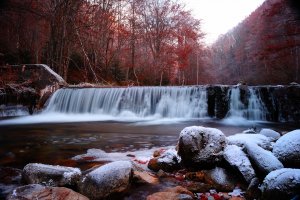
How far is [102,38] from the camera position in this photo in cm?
2306

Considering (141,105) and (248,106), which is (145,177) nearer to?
(248,106)

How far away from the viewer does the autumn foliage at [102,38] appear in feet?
60.2

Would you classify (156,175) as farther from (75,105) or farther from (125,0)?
(125,0)

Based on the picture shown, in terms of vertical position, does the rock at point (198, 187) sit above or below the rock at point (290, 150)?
below

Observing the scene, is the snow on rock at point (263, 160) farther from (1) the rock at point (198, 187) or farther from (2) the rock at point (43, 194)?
(2) the rock at point (43, 194)

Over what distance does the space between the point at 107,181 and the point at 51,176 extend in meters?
0.72

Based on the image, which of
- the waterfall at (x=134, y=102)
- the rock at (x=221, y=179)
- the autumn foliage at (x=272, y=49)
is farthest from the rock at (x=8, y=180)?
the waterfall at (x=134, y=102)

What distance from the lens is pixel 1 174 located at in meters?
4.11

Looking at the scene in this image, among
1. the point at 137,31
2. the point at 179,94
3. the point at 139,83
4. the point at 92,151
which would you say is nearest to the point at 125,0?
the point at 137,31

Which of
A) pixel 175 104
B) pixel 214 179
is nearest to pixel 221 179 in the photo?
pixel 214 179

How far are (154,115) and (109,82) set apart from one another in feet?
27.9

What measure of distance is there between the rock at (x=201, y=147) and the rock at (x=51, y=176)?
1539 millimetres

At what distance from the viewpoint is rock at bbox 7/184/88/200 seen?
9.92 feet

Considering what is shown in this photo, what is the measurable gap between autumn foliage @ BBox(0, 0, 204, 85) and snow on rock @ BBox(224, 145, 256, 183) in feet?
36.7
